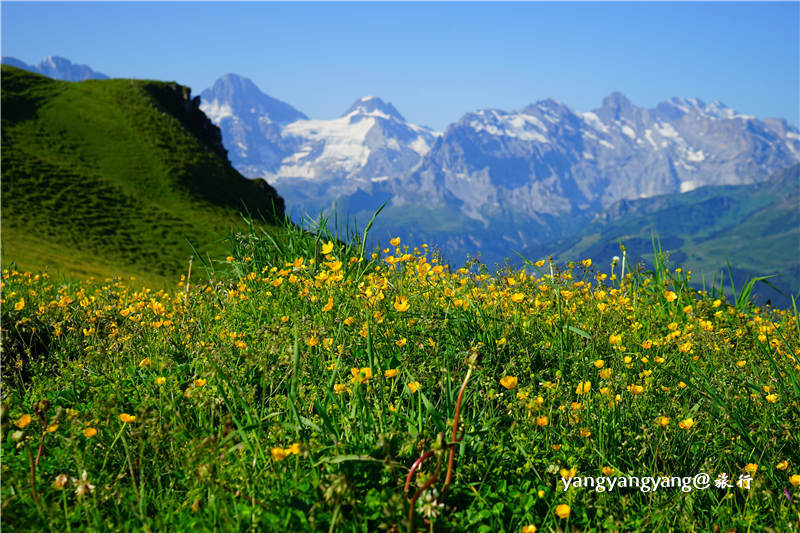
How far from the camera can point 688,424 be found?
3758 mm

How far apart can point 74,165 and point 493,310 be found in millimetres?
83331

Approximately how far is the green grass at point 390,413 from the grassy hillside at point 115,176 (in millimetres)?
39556

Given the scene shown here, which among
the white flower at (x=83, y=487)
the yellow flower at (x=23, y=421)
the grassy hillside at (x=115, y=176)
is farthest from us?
the grassy hillside at (x=115, y=176)

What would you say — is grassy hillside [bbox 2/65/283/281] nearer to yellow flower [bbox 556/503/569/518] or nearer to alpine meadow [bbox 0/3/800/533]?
alpine meadow [bbox 0/3/800/533]

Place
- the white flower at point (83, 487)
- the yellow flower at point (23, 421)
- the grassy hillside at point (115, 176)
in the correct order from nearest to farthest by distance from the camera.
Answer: the white flower at point (83, 487) → the yellow flower at point (23, 421) → the grassy hillside at point (115, 176)

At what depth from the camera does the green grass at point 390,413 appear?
3.16 m

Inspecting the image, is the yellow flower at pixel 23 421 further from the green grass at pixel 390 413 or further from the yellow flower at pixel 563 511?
the yellow flower at pixel 563 511

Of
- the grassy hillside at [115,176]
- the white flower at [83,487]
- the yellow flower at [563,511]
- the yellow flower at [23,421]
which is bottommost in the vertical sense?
the white flower at [83,487]

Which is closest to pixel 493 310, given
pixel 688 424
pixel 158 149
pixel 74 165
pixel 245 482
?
pixel 688 424

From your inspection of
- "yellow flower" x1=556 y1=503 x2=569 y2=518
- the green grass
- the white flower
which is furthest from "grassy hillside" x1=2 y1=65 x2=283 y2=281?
"yellow flower" x1=556 y1=503 x2=569 y2=518

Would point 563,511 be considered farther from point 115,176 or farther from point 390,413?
point 115,176

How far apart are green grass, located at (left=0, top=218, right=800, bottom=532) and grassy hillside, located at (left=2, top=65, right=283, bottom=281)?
130 ft

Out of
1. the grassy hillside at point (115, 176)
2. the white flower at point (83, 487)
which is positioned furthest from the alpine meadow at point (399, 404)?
the grassy hillside at point (115, 176)

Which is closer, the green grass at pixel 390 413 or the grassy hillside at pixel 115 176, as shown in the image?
the green grass at pixel 390 413
